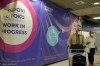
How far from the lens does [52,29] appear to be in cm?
655

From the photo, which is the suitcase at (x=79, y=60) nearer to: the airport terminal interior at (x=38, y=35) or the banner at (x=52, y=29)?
the airport terminal interior at (x=38, y=35)

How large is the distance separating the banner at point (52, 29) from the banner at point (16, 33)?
0.61 meters

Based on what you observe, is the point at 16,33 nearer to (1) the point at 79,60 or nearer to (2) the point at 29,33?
(2) the point at 29,33

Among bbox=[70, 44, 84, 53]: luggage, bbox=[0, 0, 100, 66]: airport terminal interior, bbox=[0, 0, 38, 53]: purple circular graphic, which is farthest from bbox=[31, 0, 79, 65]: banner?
bbox=[70, 44, 84, 53]: luggage

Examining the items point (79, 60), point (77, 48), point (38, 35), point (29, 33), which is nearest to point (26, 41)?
point (29, 33)

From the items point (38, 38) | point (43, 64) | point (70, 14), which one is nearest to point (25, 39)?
point (38, 38)

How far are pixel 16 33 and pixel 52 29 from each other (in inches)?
88.8

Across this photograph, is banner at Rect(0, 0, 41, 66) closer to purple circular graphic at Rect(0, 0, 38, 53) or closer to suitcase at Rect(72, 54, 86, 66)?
purple circular graphic at Rect(0, 0, 38, 53)

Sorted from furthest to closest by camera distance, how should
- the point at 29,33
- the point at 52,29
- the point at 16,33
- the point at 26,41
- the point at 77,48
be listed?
the point at 52,29
the point at 29,33
the point at 26,41
the point at 16,33
the point at 77,48

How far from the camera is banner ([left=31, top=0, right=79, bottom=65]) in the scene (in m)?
5.77

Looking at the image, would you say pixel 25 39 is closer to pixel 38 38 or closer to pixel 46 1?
pixel 38 38

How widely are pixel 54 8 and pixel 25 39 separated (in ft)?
8.48

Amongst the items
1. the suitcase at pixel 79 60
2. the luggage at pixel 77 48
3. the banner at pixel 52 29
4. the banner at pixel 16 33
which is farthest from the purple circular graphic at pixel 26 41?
the suitcase at pixel 79 60

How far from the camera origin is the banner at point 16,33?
4.51 m
